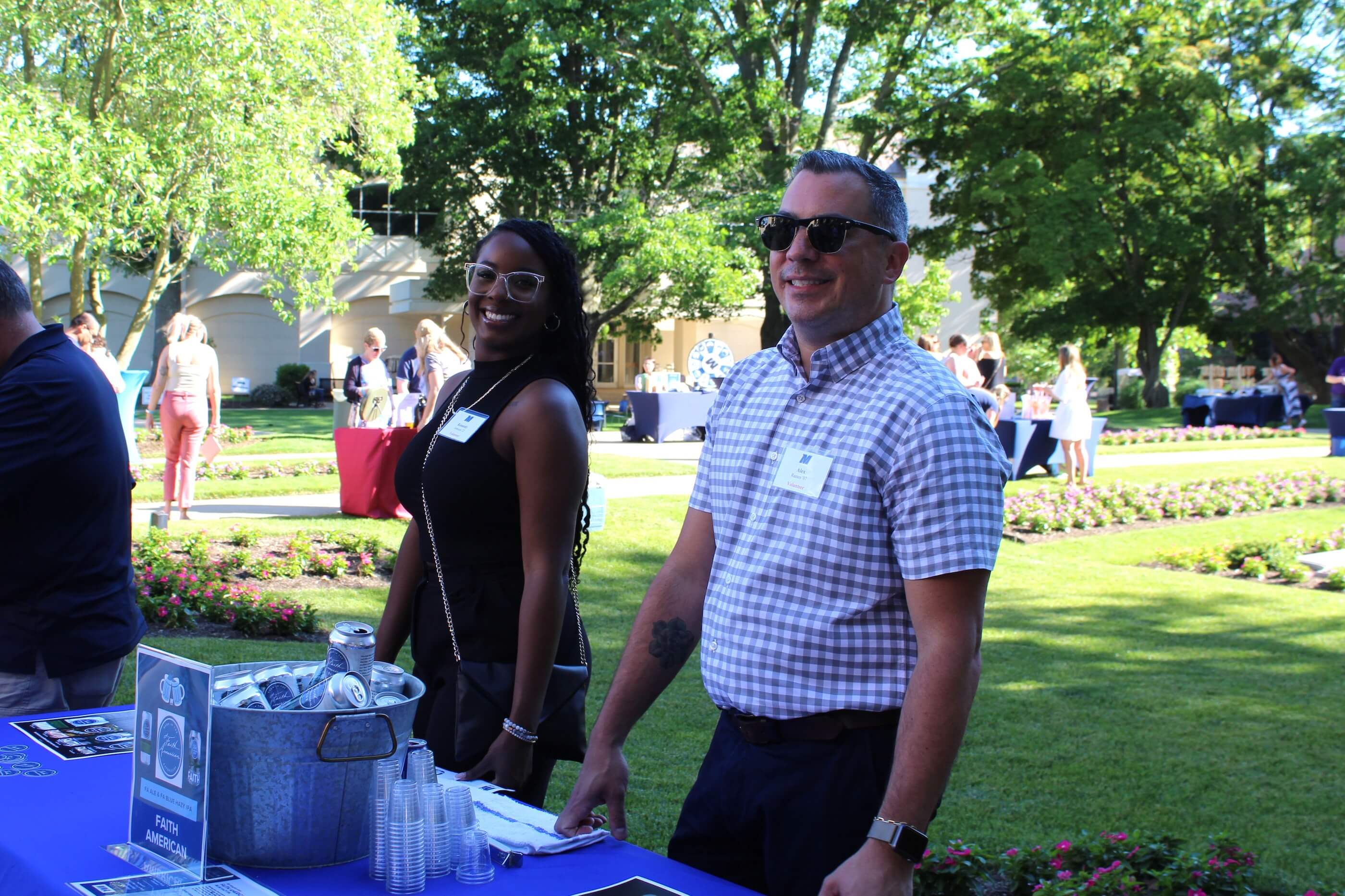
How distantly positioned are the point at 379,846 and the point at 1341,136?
134 ft

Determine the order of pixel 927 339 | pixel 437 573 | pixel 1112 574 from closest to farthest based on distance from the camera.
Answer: pixel 437 573
pixel 1112 574
pixel 927 339

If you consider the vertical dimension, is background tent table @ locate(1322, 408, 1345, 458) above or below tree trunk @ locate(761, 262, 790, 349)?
below

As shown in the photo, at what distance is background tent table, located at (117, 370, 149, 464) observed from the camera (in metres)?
14.0

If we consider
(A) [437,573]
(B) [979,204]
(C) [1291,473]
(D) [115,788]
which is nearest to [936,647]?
(A) [437,573]

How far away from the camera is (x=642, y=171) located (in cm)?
3400

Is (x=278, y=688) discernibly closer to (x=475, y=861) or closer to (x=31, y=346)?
(x=475, y=861)

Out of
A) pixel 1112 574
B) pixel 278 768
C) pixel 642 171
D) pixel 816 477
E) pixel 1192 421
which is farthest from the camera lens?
pixel 642 171

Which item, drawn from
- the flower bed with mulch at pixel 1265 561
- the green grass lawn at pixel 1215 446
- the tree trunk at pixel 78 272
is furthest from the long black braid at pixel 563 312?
the green grass lawn at pixel 1215 446

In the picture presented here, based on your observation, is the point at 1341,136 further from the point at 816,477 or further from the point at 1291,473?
the point at 816,477

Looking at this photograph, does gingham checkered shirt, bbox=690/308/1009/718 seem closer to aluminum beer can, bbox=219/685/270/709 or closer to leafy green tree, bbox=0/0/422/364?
aluminum beer can, bbox=219/685/270/709

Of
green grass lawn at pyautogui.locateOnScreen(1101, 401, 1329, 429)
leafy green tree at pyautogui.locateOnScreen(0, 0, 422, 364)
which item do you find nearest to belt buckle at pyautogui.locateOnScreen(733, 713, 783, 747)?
leafy green tree at pyautogui.locateOnScreen(0, 0, 422, 364)

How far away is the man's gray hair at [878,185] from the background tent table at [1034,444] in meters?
14.3

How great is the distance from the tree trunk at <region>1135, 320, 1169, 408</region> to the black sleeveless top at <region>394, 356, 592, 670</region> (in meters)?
40.1

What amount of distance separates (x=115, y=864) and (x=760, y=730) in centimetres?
114
